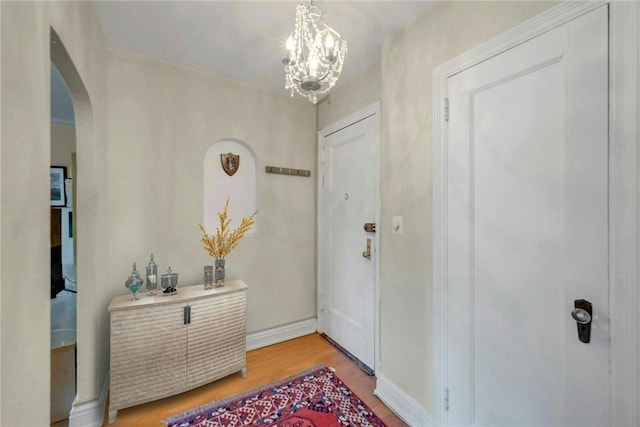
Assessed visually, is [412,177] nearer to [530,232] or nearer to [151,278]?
[530,232]

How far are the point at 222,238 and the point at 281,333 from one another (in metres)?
1.20

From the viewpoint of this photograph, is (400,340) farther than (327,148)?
No

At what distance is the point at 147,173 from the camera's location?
2.11 m

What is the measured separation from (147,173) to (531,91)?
8.33ft

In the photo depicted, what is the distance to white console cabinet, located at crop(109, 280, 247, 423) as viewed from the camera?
1728 millimetres

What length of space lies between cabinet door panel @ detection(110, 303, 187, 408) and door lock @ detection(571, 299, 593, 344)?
2.22 m

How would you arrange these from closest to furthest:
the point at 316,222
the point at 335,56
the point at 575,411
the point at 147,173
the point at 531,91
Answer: the point at 575,411 → the point at 531,91 → the point at 335,56 → the point at 147,173 → the point at 316,222

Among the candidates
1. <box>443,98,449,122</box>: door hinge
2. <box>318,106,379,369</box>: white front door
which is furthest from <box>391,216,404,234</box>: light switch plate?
<box>443,98,449,122</box>: door hinge

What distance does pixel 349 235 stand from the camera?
2508mm

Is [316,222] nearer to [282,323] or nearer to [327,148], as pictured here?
[327,148]

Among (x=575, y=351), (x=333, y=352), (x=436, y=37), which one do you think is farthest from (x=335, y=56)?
(x=333, y=352)

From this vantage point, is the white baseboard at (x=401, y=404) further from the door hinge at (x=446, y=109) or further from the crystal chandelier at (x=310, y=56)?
the crystal chandelier at (x=310, y=56)

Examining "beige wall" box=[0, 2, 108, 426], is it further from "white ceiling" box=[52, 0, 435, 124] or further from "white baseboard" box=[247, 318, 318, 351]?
"white baseboard" box=[247, 318, 318, 351]

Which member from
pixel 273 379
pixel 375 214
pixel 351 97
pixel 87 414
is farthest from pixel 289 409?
pixel 351 97
